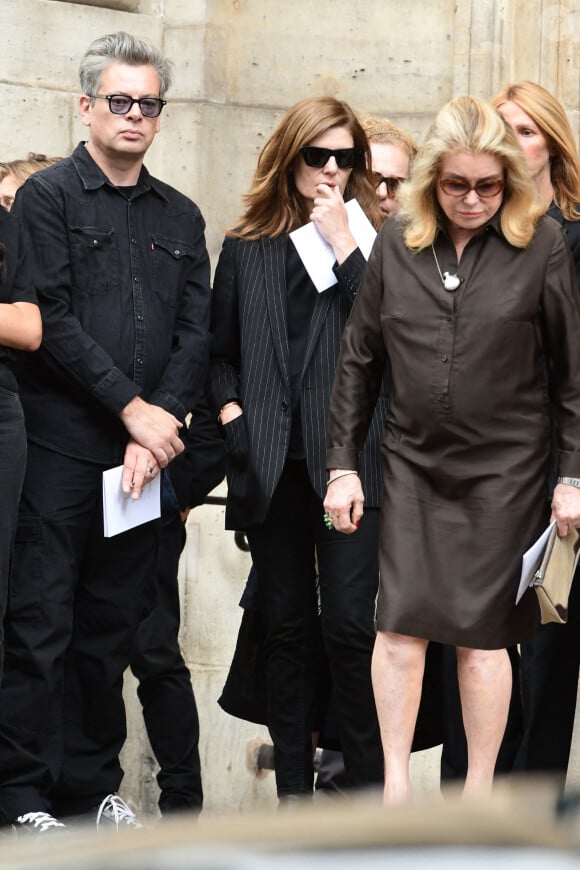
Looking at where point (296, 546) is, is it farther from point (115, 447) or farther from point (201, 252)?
point (201, 252)

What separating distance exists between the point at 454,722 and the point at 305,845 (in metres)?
3.70

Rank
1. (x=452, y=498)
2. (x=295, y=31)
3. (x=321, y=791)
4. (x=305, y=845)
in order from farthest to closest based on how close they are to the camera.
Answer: (x=295, y=31) < (x=321, y=791) < (x=452, y=498) < (x=305, y=845)

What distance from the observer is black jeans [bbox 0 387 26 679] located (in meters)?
3.93

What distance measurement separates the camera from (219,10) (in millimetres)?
6609

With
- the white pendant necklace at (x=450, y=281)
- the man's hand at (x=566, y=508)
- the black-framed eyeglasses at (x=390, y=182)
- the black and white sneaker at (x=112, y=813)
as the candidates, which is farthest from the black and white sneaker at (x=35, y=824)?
the black-framed eyeglasses at (x=390, y=182)

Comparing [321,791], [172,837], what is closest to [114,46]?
[321,791]

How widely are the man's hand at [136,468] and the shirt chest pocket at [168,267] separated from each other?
46 cm

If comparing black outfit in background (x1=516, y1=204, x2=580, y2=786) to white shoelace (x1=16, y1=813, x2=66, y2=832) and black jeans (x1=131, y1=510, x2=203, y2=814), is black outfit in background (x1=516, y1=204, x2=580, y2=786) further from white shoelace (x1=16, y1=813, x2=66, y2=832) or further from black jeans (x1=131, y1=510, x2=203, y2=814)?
white shoelace (x1=16, y1=813, x2=66, y2=832)

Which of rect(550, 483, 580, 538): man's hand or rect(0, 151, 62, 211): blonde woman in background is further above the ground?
rect(0, 151, 62, 211): blonde woman in background

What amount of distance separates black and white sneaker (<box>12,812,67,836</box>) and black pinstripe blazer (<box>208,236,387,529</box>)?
37.6 inches

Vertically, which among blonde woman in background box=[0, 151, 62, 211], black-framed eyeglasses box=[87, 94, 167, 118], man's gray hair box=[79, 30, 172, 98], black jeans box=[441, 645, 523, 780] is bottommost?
black jeans box=[441, 645, 523, 780]

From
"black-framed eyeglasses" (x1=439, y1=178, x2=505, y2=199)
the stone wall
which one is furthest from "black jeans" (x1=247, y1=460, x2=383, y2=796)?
the stone wall

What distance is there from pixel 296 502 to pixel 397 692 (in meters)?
0.70

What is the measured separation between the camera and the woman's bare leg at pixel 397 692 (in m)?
3.86
